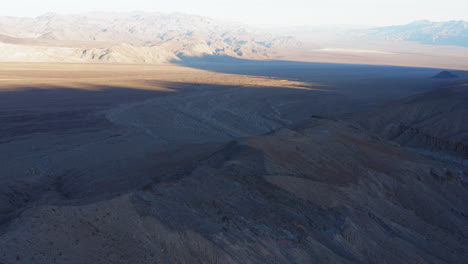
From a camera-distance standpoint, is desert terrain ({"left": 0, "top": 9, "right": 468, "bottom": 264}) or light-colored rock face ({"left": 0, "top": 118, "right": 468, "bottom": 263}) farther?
desert terrain ({"left": 0, "top": 9, "right": 468, "bottom": 264})

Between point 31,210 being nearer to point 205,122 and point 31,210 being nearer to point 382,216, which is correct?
point 382,216

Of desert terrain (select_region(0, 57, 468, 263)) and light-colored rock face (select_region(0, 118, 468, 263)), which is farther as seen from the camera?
desert terrain (select_region(0, 57, 468, 263))

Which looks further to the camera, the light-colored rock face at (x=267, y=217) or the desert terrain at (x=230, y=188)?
the desert terrain at (x=230, y=188)

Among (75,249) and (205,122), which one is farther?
(205,122)

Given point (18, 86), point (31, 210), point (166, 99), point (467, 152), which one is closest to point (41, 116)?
point (166, 99)

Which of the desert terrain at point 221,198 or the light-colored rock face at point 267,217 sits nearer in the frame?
the light-colored rock face at point 267,217

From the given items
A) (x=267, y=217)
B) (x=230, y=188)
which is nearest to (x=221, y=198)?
(x=230, y=188)

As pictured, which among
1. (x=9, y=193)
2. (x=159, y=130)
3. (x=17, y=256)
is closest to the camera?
(x=17, y=256)

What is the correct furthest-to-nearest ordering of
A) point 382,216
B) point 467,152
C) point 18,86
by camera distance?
1. point 18,86
2. point 467,152
3. point 382,216

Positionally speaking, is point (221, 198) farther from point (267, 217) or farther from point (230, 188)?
point (267, 217)
